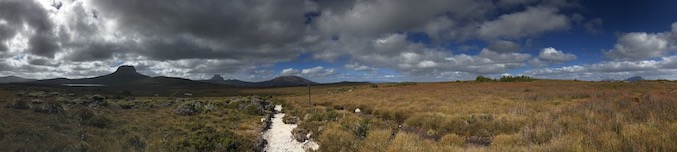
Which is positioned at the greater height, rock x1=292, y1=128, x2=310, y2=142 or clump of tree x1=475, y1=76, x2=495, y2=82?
clump of tree x1=475, y1=76, x2=495, y2=82

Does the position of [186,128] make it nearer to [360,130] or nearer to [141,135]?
[141,135]

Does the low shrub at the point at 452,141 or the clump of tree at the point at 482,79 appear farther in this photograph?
the clump of tree at the point at 482,79

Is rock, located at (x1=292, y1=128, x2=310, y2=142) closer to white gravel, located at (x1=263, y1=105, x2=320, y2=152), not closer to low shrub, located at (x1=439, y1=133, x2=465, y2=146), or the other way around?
white gravel, located at (x1=263, y1=105, x2=320, y2=152)

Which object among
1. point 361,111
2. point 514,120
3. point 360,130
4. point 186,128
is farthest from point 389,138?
point 361,111

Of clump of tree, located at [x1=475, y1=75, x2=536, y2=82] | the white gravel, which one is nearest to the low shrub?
the white gravel

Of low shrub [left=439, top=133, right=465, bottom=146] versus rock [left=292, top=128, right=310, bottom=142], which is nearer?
low shrub [left=439, top=133, right=465, bottom=146]

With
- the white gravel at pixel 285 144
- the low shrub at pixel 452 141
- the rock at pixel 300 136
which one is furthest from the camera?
the rock at pixel 300 136

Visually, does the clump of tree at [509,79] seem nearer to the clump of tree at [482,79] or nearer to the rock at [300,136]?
the clump of tree at [482,79]

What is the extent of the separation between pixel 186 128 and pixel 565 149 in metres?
19.6

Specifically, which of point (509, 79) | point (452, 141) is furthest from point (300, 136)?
point (509, 79)

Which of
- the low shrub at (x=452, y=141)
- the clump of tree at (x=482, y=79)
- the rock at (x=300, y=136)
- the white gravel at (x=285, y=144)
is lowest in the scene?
the white gravel at (x=285, y=144)

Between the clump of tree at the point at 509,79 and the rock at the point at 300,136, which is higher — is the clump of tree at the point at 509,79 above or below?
above

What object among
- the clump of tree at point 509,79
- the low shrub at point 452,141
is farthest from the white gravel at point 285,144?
the clump of tree at point 509,79

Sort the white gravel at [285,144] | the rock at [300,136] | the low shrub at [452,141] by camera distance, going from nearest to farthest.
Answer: the low shrub at [452,141] → the white gravel at [285,144] → the rock at [300,136]
